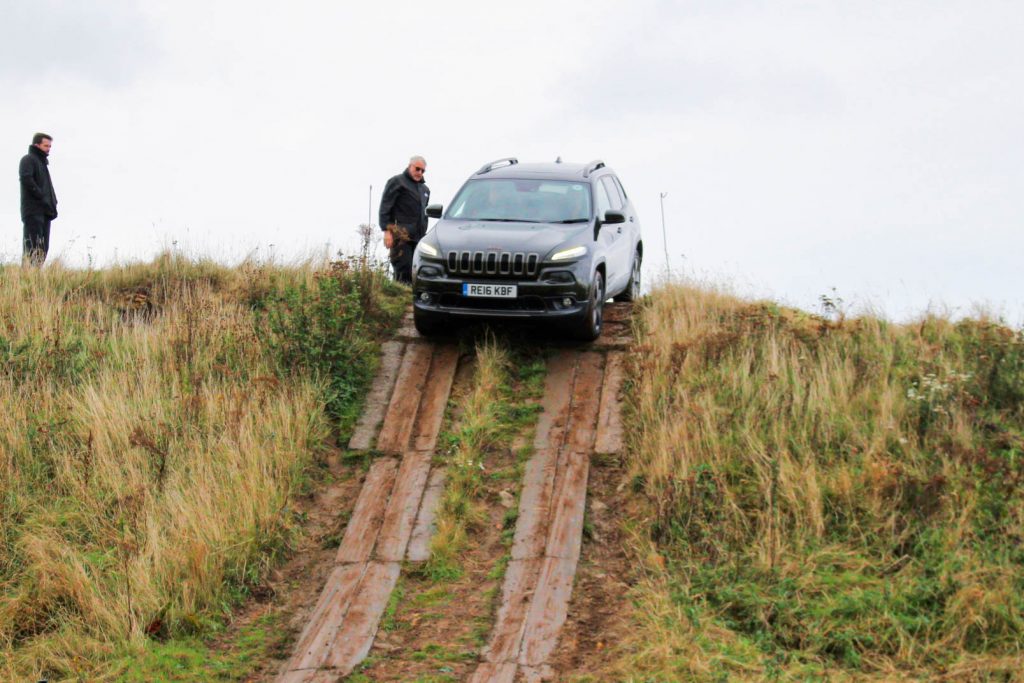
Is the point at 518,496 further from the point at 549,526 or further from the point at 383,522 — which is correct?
the point at 383,522

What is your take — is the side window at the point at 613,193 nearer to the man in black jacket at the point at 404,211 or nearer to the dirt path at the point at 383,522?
the man in black jacket at the point at 404,211

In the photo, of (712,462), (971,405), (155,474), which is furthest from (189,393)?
(971,405)

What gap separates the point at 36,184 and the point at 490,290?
23.9ft

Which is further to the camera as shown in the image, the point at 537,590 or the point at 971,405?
the point at 971,405

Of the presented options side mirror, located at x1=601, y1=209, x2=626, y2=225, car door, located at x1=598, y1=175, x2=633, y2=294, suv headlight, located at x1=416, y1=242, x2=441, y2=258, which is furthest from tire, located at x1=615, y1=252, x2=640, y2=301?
suv headlight, located at x1=416, y1=242, x2=441, y2=258

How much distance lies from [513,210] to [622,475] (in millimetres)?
3613

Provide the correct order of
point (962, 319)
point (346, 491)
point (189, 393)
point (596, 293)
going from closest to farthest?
point (346, 491) < point (189, 393) < point (596, 293) < point (962, 319)

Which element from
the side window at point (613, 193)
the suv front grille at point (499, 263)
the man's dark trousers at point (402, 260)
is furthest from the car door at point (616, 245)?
the man's dark trousers at point (402, 260)

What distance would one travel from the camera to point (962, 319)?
12.6m

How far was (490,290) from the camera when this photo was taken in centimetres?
1112

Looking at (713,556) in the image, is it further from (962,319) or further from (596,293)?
(962,319)

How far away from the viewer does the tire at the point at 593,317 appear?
37.6ft

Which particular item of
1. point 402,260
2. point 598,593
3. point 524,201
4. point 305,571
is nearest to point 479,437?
point 305,571

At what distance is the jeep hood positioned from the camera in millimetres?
11211
